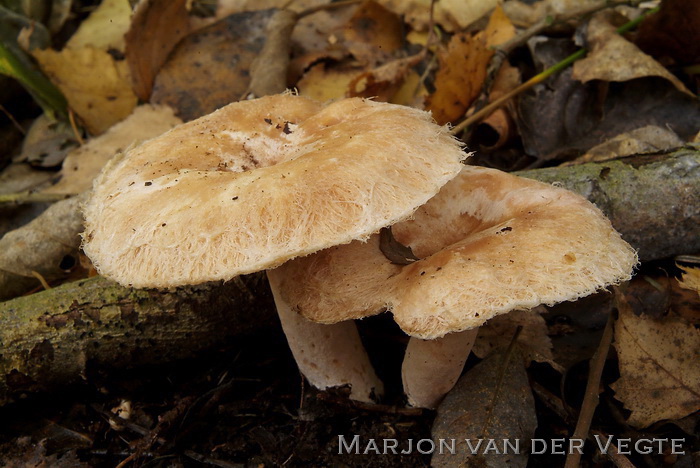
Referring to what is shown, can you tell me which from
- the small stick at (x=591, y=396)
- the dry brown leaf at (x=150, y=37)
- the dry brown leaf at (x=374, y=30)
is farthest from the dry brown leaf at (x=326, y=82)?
the small stick at (x=591, y=396)

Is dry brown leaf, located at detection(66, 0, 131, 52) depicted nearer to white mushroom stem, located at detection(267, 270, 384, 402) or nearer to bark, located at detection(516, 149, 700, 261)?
white mushroom stem, located at detection(267, 270, 384, 402)

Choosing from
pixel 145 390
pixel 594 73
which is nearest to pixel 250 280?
pixel 145 390

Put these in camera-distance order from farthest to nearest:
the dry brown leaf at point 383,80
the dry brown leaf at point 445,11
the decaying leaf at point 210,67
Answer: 1. the dry brown leaf at point 445,11
2. the decaying leaf at point 210,67
3. the dry brown leaf at point 383,80

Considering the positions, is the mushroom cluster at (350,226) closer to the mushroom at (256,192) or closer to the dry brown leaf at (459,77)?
the mushroom at (256,192)

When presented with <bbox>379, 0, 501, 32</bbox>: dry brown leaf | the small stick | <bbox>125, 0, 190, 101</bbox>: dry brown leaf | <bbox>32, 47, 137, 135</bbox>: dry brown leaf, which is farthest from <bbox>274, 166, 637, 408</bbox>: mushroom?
<bbox>32, 47, 137, 135</bbox>: dry brown leaf

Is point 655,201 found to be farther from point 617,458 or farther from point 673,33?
point 673,33
